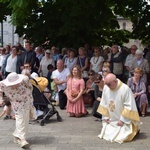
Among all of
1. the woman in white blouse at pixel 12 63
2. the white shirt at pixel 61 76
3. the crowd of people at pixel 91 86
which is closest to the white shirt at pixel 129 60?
the crowd of people at pixel 91 86

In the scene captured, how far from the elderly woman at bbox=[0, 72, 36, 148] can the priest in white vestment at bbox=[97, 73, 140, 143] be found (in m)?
1.43

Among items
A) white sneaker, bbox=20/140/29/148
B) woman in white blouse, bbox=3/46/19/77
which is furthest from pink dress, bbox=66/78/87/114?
woman in white blouse, bbox=3/46/19/77

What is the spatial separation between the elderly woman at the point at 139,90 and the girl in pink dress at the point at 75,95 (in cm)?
125

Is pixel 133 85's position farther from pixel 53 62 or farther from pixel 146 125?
pixel 53 62

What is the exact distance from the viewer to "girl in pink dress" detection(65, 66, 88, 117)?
905cm

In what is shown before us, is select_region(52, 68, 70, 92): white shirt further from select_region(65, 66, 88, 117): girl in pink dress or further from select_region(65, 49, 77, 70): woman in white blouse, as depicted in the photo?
select_region(65, 66, 88, 117): girl in pink dress

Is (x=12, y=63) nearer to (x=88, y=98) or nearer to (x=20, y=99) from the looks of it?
(x=88, y=98)

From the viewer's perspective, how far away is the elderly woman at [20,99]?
248 inches

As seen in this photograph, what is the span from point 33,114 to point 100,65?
15.1ft

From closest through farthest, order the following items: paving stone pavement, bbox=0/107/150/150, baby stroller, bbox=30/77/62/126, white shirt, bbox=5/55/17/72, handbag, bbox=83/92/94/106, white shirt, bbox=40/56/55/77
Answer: paving stone pavement, bbox=0/107/150/150 < baby stroller, bbox=30/77/62/126 < handbag, bbox=83/92/94/106 < white shirt, bbox=5/55/17/72 < white shirt, bbox=40/56/55/77

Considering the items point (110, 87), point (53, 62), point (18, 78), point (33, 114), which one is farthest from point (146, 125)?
point (53, 62)

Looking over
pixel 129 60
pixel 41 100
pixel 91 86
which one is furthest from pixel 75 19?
pixel 41 100

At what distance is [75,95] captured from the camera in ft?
30.0

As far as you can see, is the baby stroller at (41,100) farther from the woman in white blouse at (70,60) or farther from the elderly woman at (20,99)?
the woman in white blouse at (70,60)
